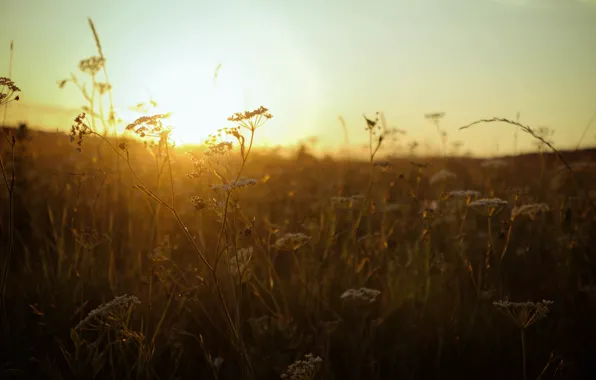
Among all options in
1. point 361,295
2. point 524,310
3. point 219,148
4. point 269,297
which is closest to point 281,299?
point 269,297

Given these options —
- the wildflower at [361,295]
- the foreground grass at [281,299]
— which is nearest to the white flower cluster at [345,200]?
the foreground grass at [281,299]

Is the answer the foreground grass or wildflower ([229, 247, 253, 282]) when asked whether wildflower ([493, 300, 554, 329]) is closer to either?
the foreground grass

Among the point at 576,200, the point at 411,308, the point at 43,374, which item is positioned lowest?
the point at 43,374

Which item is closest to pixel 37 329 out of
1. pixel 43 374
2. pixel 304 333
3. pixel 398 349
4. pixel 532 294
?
pixel 43 374

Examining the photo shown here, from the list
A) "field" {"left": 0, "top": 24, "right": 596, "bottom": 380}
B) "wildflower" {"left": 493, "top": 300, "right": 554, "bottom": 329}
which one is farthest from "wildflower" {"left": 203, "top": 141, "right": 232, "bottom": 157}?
"wildflower" {"left": 493, "top": 300, "right": 554, "bottom": 329}

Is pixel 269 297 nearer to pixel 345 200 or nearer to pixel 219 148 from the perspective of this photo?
pixel 345 200

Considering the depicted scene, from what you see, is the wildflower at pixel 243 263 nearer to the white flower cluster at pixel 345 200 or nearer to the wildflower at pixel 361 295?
the wildflower at pixel 361 295

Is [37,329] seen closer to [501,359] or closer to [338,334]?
[338,334]

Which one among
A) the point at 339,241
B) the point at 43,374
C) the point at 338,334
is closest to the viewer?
the point at 43,374

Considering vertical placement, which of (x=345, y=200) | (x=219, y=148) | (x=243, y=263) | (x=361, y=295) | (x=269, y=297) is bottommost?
(x=269, y=297)

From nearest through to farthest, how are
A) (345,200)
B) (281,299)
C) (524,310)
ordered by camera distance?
1. (524,310)
2. (281,299)
3. (345,200)

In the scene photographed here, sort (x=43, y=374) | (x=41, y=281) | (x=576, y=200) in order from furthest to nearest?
(x=576, y=200), (x=41, y=281), (x=43, y=374)

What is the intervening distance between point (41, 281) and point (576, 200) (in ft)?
20.8

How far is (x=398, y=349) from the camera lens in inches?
131
